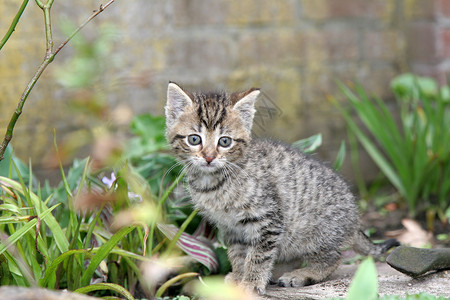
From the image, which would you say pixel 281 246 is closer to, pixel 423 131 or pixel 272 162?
pixel 272 162

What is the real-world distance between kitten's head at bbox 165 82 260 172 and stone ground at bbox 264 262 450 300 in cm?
72

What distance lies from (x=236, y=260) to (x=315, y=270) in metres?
0.44

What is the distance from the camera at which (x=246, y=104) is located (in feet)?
10.2

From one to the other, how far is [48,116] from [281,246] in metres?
2.46

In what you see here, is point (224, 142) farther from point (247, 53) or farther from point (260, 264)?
point (247, 53)

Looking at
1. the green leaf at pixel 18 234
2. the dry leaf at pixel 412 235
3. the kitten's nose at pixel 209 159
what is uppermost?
the kitten's nose at pixel 209 159

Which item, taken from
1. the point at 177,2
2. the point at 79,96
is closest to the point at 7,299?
the point at 79,96

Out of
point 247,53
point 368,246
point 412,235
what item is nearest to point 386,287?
point 368,246

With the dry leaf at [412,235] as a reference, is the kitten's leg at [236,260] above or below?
above

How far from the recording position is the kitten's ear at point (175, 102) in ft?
10.0

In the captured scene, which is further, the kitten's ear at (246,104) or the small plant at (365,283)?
the kitten's ear at (246,104)

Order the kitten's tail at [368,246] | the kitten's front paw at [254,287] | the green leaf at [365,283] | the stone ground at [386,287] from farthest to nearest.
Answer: the kitten's tail at [368,246] → the kitten's front paw at [254,287] → the stone ground at [386,287] → the green leaf at [365,283]

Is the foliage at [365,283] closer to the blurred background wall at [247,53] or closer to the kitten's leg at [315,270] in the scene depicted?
the kitten's leg at [315,270]

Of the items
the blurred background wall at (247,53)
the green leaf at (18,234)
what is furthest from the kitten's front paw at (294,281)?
the blurred background wall at (247,53)
